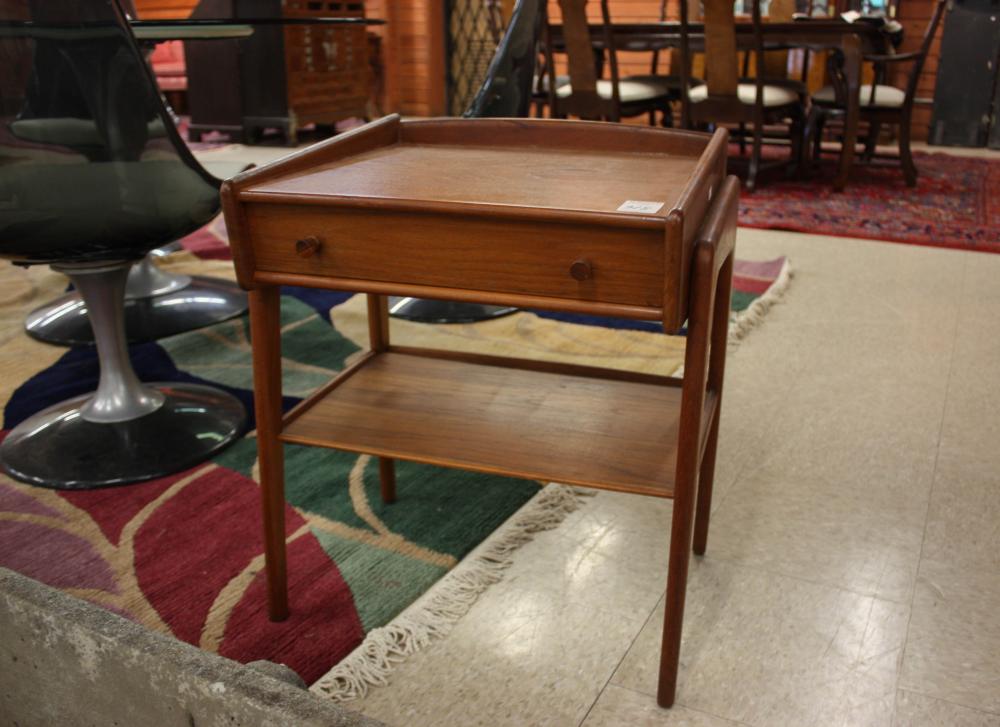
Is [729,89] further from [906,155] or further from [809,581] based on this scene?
[809,581]

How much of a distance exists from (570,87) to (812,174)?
4.46 feet

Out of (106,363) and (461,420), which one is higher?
(461,420)

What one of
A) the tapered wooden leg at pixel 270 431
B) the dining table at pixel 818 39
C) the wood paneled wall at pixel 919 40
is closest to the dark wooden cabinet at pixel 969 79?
the wood paneled wall at pixel 919 40

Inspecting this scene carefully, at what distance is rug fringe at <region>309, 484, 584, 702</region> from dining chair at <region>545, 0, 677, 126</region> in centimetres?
327

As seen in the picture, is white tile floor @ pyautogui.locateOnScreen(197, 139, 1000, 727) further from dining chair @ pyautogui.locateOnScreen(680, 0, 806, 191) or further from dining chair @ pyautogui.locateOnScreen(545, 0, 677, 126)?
dining chair @ pyautogui.locateOnScreen(545, 0, 677, 126)

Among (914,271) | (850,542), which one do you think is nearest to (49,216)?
(850,542)

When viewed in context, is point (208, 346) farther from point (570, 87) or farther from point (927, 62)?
point (927, 62)

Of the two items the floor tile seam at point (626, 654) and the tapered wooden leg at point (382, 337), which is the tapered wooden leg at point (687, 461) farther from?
the tapered wooden leg at point (382, 337)

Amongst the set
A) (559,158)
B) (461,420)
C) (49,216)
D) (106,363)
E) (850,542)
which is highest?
(559,158)

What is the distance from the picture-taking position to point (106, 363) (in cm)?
171

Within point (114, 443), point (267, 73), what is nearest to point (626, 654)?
point (114, 443)

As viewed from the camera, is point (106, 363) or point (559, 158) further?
point (106, 363)

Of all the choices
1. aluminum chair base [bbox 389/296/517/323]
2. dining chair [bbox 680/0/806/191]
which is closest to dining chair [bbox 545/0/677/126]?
dining chair [bbox 680/0/806/191]

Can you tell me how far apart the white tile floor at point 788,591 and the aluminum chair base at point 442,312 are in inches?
27.8
